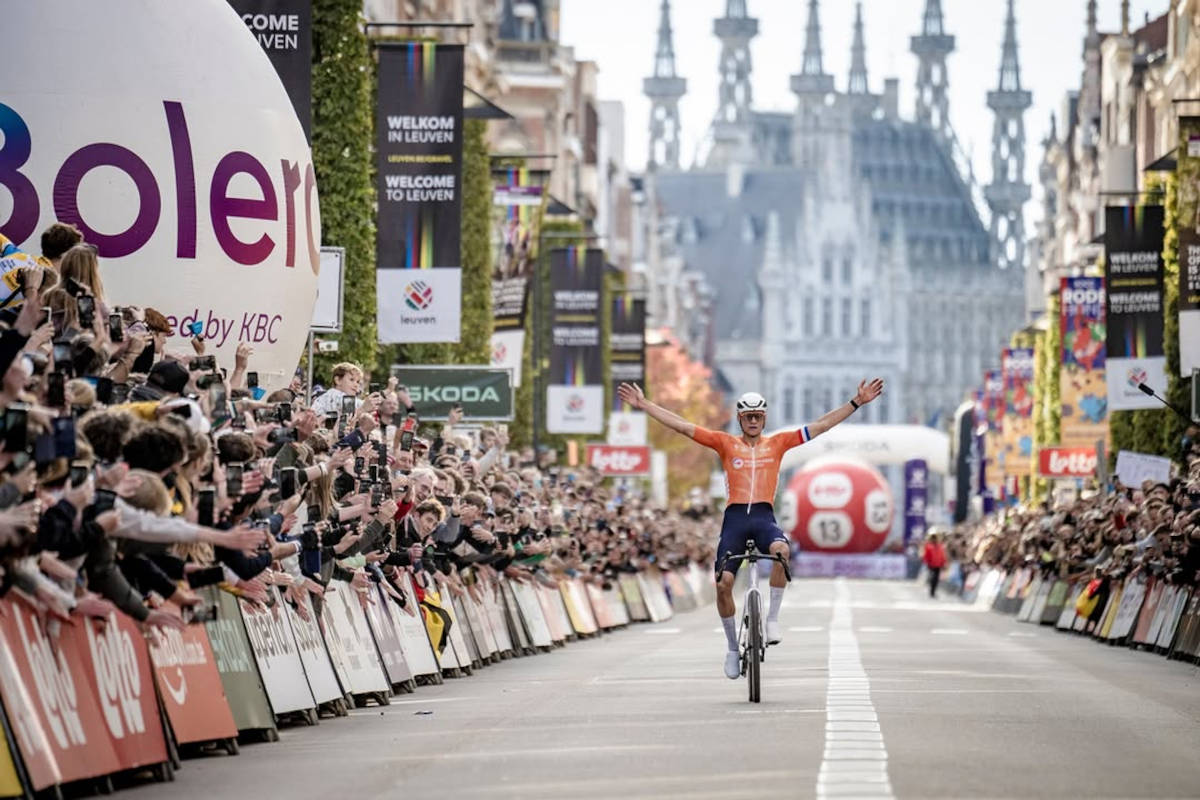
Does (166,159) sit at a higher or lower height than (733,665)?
higher

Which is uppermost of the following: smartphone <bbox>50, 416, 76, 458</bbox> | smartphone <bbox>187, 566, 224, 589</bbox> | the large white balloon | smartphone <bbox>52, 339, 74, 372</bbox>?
the large white balloon

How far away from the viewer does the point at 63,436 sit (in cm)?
1185

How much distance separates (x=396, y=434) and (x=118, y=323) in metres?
8.54

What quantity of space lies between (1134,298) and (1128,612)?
34.6 feet

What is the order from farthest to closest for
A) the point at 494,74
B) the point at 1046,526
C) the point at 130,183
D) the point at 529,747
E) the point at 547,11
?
the point at 547,11, the point at 494,74, the point at 1046,526, the point at 130,183, the point at 529,747

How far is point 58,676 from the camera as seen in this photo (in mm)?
12352

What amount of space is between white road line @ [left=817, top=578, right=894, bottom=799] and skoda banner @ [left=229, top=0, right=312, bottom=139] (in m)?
6.99

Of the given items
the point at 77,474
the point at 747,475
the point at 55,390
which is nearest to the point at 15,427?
the point at 77,474

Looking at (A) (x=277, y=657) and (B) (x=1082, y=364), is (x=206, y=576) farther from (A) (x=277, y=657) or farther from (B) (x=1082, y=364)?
(B) (x=1082, y=364)

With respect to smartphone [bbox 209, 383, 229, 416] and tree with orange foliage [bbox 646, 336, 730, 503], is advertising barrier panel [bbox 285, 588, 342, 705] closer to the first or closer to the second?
smartphone [bbox 209, 383, 229, 416]

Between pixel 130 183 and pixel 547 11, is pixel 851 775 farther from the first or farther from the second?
pixel 547 11

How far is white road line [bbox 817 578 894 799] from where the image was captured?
12195 mm

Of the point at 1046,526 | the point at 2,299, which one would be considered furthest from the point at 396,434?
the point at 1046,526

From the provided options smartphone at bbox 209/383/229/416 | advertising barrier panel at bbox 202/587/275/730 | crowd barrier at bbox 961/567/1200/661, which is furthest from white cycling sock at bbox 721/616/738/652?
crowd barrier at bbox 961/567/1200/661
